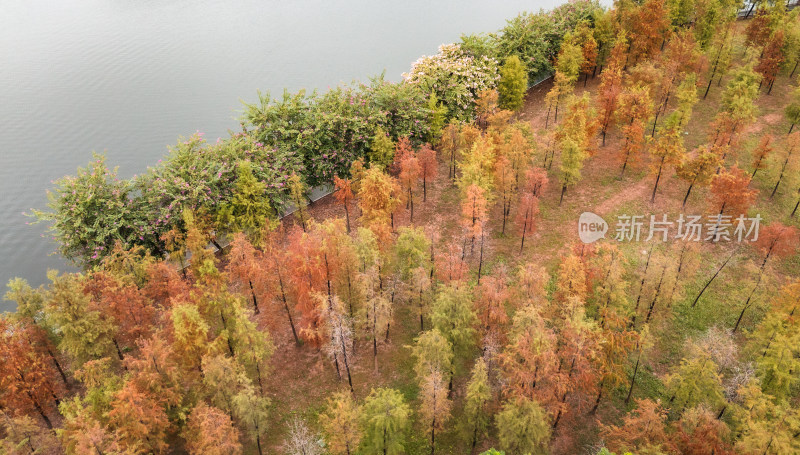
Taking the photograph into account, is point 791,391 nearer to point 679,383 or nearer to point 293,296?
point 679,383

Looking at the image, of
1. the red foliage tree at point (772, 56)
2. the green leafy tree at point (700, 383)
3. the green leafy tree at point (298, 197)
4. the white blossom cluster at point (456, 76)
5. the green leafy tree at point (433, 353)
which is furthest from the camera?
the red foliage tree at point (772, 56)

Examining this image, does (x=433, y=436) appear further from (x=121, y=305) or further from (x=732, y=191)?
(x=732, y=191)

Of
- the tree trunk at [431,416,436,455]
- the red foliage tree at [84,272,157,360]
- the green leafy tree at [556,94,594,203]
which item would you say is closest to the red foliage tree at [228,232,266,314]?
the red foliage tree at [84,272,157,360]

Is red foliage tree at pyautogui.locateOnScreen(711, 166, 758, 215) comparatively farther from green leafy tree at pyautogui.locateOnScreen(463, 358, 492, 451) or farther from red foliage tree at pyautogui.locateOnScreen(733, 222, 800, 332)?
green leafy tree at pyautogui.locateOnScreen(463, 358, 492, 451)

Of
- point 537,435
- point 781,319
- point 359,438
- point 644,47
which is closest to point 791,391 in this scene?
point 781,319

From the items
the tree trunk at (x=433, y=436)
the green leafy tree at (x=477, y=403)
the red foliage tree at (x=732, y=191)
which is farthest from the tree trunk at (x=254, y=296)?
the red foliage tree at (x=732, y=191)

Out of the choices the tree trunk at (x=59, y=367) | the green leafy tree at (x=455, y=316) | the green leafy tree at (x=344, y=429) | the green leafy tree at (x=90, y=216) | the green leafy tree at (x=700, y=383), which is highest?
the green leafy tree at (x=90, y=216)

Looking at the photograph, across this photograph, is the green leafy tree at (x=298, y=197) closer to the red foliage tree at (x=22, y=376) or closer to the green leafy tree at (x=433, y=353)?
the green leafy tree at (x=433, y=353)

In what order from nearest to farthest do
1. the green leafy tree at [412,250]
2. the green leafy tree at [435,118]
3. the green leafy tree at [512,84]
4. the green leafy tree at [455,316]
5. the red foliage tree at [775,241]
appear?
the green leafy tree at [455,316] → the green leafy tree at [412,250] → the red foliage tree at [775,241] → the green leafy tree at [435,118] → the green leafy tree at [512,84]
